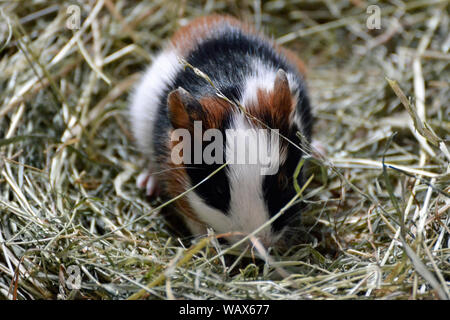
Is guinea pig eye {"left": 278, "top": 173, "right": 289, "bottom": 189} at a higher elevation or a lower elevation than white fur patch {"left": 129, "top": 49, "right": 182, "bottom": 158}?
lower

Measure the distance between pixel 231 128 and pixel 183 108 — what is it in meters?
0.31

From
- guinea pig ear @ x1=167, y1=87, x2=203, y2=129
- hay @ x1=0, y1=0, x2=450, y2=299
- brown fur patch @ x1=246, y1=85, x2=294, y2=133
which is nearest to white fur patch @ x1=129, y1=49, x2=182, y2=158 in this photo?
hay @ x1=0, y1=0, x2=450, y2=299

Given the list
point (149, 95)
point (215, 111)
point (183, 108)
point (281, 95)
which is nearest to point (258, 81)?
point (281, 95)

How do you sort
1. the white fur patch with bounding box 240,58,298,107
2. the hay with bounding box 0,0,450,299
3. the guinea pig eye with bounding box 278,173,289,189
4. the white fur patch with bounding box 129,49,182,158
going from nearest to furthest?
the hay with bounding box 0,0,450,299, the guinea pig eye with bounding box 278,173,289,189, the white fur patch with bounding box 240,58,298,107, the white fur patch with bounding box 129,49,182,158

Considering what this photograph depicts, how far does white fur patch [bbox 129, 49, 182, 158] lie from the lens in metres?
3.07

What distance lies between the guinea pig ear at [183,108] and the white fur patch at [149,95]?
490 mm

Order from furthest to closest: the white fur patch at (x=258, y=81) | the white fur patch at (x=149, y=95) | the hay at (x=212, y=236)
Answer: the white fur patch at (x=149, y=95) < the white fur patch at (x=258, y=81) < the hay at (x=212, y=236)

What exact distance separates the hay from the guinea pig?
0.59 ft

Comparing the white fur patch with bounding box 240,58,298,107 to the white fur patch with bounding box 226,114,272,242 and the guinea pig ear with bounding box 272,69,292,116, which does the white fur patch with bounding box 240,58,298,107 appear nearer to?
the guinea pig ear with bounding box 272,69,292,116

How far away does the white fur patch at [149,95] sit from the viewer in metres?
3.07

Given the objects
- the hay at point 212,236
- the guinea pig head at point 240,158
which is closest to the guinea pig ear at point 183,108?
the guinea pig head at point 240,158

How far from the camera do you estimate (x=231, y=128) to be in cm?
241

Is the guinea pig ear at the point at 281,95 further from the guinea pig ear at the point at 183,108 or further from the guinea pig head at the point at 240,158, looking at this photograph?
the guinea pig ear at the point at 183,108
